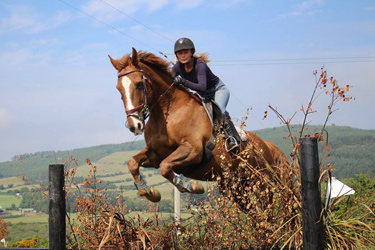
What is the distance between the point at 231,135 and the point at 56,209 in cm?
257

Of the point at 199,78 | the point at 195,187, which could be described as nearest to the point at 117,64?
the point at 199,78

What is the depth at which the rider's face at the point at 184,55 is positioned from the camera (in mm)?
6324

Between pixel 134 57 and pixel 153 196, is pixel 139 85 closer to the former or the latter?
pixel 134 57

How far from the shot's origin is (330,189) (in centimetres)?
510

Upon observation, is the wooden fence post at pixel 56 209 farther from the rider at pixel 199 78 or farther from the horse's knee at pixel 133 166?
the rider at pixel 199 78

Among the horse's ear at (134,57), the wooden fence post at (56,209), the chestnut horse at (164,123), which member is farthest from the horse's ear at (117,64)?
the wooden fence post at (56,209)

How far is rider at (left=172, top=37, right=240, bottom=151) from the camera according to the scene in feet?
20.6

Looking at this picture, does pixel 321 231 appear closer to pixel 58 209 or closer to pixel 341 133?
pixel 58 209

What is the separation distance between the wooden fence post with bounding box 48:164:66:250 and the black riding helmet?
224 centimetres

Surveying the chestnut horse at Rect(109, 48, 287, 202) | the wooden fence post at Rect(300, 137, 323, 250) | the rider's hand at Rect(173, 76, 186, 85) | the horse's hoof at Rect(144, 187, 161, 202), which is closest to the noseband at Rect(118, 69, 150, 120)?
the chestnut horse at Rect(109, 48, 287, 202)

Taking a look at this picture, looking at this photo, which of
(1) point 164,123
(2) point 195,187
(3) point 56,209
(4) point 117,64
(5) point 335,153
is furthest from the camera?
(5) point 335,153

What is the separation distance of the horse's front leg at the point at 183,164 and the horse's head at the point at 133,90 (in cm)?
59

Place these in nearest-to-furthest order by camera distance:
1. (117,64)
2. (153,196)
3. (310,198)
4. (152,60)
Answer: (310,198)
(153,196)
(117,64)
(152,60)

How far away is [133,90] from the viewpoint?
5582 millimetres
